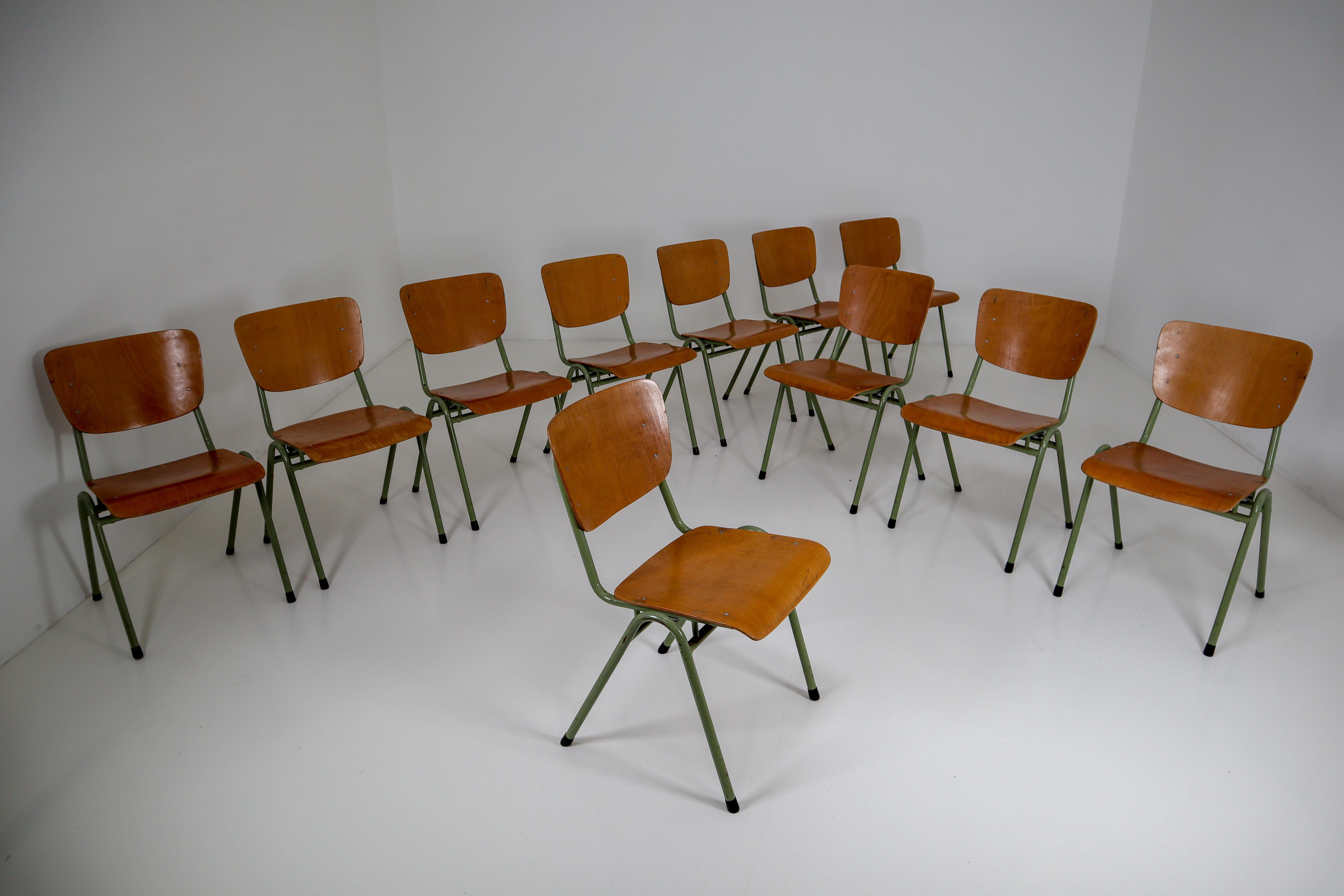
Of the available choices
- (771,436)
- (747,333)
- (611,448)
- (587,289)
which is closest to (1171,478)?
(771,436)

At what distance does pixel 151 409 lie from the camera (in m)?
2.99

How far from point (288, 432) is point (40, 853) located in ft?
5.30

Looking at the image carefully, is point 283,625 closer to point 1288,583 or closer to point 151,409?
point 151,409

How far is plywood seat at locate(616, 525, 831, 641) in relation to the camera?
1976 millimetres

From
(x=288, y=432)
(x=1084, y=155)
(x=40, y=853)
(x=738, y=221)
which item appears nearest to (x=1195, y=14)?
(x=1084, y=155)

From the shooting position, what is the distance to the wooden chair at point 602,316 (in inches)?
155

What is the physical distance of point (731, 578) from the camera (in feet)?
6.98

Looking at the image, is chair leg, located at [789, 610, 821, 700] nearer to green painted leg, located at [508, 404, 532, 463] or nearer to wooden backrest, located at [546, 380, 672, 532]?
wooden backrest, located at [546, 380, 672, 532]

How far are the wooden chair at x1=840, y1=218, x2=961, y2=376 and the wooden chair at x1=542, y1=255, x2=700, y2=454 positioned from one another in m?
1.58

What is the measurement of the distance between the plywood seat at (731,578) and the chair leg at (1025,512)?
1025 millimetres

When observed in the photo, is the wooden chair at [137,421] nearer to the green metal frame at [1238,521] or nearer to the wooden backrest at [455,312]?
the wooden backrest at [455,312]

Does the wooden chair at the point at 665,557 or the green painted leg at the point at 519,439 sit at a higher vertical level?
the wooden chair at the point at 665,557

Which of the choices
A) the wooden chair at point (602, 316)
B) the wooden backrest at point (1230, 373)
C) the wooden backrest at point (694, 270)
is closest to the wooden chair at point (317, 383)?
the wooden chair at point (602, 316)

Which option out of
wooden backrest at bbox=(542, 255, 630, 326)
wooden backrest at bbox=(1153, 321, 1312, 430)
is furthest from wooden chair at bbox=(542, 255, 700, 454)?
wooden backrest at bbox=(1153, 321, 1312, 430)
